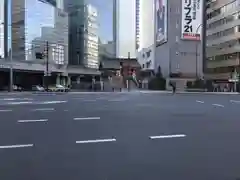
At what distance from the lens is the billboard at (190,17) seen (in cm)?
8012

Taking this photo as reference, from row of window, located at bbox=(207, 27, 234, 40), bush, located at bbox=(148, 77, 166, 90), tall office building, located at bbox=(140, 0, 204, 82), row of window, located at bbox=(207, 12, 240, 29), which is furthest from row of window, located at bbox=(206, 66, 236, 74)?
bush, located at bbox=(148, 77, 166, 90)

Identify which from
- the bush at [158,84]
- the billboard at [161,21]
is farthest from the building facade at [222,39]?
the bush at [158,84]

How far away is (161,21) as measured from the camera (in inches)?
3506

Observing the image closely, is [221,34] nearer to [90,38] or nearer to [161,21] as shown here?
[161,21]

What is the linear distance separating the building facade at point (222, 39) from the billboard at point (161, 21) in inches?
502

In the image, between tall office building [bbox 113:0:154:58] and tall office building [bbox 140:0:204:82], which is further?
tall office building [bbox 113:0:154:58]

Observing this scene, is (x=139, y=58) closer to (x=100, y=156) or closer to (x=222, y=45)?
(x=222, y=45)

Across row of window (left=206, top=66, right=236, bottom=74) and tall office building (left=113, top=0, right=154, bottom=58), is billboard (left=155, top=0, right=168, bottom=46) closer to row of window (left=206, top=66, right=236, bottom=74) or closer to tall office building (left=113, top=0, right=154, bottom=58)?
row of window (left=206, top=66, right=236, bottom=74)

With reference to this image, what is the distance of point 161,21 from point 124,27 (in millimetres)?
56582

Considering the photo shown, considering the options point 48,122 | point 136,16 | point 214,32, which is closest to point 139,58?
point 136,16

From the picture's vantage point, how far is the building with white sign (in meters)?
80.6

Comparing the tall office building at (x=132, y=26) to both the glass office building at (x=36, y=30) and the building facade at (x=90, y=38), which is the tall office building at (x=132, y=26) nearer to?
the building facade at (x=90, y=38)

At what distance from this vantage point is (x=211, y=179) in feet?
17.3

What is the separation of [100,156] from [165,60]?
84040 millimetres
